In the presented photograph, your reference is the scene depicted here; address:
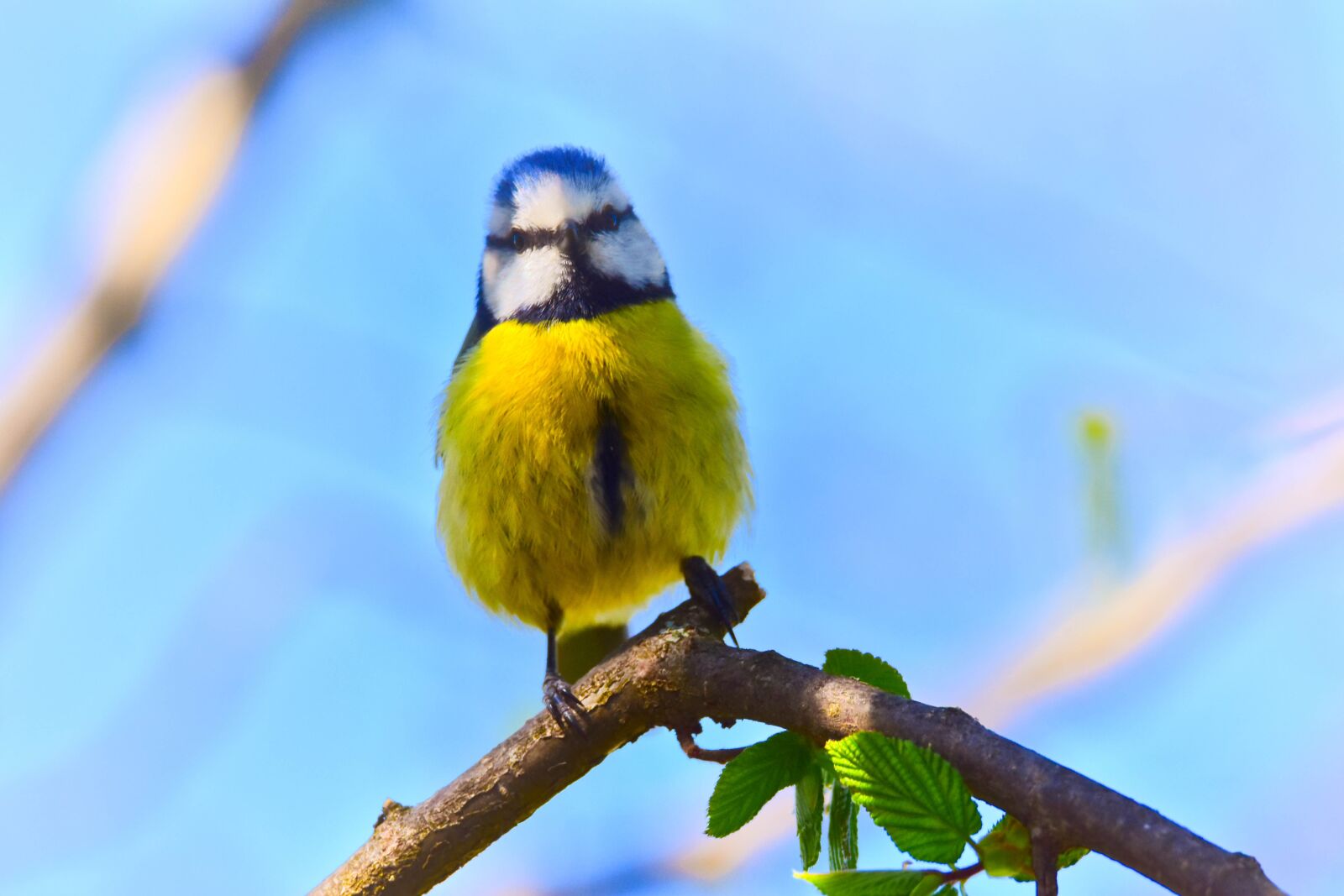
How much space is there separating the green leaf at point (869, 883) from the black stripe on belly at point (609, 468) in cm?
151

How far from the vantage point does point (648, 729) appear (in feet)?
6.26

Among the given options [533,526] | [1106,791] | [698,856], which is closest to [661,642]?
[1106,791]

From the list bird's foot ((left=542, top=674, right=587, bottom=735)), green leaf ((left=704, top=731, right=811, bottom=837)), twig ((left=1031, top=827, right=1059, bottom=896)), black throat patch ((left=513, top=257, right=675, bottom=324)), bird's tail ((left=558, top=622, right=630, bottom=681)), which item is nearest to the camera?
twig ((left=1031, top=827, right=1059, bottom=896))

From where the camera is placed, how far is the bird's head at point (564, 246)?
117 inches

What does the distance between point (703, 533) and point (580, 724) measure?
1.09m

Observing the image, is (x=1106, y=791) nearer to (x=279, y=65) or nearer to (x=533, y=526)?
(x=533, y=526)

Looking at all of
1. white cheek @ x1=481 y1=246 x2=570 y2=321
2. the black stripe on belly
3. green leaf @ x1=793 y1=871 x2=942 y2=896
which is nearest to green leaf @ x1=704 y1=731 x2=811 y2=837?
green leaf @ x1=793 y1=871 x2=942 y2=896

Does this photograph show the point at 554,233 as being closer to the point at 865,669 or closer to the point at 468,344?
the point at 468,344

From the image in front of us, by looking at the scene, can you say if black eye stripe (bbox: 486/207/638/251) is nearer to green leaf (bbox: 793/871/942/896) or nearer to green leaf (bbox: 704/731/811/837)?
green leaf (bbox: 704/731/811/837)

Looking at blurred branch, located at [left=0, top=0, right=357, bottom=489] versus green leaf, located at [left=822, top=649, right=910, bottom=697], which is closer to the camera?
green leaf, located at [left=822, top=649, right=910, bottom=697]

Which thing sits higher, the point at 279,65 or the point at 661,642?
the point at 279,65

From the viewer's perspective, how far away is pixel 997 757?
1.29 meters

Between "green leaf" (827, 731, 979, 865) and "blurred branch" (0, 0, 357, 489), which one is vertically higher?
"blurred branch" (0, 0, 357, 489)

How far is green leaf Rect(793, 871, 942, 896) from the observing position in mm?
1268
